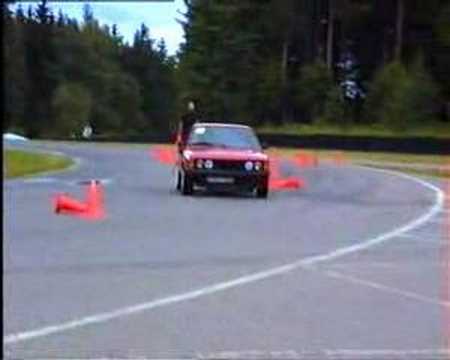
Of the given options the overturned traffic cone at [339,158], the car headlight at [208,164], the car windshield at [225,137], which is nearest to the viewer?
the car windshield at [225,137]

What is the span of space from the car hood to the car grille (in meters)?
0.08

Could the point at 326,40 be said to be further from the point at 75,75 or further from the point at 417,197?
the point at 417,197

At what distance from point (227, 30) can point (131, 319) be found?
2491 mm

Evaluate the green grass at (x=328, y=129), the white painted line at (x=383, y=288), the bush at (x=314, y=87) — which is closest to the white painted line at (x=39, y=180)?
the green grass at (x=328, y=129)

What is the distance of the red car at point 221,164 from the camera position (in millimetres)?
24438

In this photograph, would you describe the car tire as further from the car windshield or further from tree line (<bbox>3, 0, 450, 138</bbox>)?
tree line (<bbox>3, 0, 450, 138</bbox>)

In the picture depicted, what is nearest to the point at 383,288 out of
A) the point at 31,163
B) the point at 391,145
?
the point at 31,163

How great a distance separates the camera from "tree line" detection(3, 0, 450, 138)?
5.14m

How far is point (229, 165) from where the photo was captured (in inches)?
969

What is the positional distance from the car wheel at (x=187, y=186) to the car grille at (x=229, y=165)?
60 cm

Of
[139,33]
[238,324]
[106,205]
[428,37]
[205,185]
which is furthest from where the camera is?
[205,185]

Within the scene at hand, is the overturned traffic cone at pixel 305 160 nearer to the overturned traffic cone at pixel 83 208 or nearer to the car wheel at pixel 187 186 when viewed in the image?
the car wheel at pixel 187 186

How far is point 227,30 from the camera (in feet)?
32.6

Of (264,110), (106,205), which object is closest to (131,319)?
(264,110)
